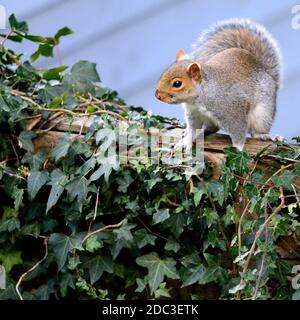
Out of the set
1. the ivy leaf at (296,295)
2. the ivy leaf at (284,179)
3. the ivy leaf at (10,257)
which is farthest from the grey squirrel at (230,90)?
the ivy leaf at (10,257)

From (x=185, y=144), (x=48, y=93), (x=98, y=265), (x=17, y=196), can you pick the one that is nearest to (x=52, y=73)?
(x=48, y=93)

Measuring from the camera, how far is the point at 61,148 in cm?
283

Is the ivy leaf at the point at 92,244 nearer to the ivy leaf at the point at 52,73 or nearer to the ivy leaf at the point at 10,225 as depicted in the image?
the ivy leaf at the point at 10,225

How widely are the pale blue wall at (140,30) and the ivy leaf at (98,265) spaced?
4.20 ft

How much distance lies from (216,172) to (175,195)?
0.14 metres

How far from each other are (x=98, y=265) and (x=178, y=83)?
0.62 meters

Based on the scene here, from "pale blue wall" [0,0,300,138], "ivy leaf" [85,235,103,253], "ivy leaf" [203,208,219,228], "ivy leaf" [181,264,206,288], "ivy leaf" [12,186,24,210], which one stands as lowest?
"ivy leaf" [181,264,206,288]

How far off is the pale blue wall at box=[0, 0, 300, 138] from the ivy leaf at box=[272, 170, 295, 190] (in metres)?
1.37

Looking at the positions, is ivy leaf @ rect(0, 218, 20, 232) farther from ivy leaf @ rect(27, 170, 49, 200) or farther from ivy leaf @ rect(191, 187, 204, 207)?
ivy leaf @ rect(191, 187, 204, 207)

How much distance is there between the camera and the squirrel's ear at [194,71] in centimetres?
282

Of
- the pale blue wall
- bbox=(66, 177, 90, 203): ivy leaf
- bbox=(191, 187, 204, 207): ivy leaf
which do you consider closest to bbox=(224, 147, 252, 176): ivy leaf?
bbox=(191, 187, 204, 207): ivy leaf

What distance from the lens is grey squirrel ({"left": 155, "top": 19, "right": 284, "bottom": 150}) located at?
9.24ft

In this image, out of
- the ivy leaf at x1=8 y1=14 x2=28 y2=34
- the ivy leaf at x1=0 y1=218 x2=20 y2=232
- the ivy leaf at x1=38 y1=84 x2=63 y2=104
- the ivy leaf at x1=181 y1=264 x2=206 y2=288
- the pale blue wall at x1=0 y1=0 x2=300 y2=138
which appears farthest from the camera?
the pale blue wall at x1=0 y1=0 x2=300 y2=138
